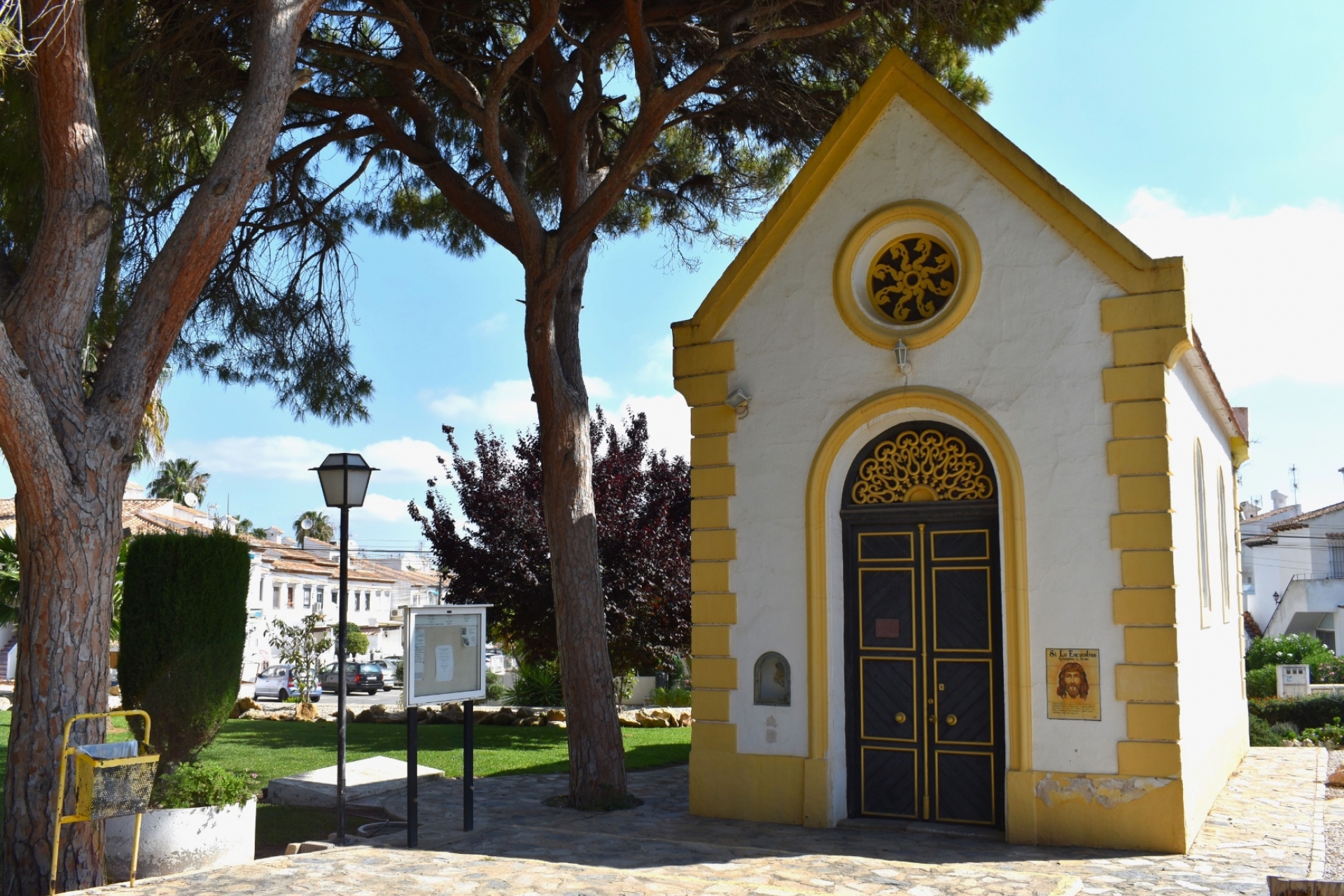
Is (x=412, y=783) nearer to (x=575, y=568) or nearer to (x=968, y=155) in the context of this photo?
(x=575, y=568)

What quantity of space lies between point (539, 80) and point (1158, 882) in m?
9.84

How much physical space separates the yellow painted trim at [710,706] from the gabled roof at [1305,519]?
3787cm

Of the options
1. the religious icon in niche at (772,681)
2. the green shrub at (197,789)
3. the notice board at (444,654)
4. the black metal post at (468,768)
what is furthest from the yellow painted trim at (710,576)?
the green shrub at (197,789)

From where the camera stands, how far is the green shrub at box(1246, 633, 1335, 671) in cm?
2358

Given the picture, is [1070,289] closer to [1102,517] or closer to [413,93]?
[1102,517]

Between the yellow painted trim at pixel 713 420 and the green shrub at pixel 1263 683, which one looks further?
the green shrub at pixel 1263 683

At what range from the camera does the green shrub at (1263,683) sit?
21234mm

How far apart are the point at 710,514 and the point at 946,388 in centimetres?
238

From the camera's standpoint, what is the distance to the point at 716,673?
9.94 m

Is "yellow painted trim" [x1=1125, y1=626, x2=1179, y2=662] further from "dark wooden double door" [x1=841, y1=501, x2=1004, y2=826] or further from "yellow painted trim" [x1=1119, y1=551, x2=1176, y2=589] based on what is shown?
"dark wooden double door" [x1=841, y1=501, x2=1004, y2=826]

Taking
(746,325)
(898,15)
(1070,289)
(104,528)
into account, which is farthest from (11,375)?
(898,15)

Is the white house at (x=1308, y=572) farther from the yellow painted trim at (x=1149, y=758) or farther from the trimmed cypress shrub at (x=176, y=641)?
the trimmed cypress shrub at (x=176, y=641)

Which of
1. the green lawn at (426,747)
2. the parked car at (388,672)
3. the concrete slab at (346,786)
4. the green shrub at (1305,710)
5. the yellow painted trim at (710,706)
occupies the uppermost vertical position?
the yellow painted trim at (710,706)

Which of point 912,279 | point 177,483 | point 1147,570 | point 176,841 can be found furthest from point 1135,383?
point 177,483
